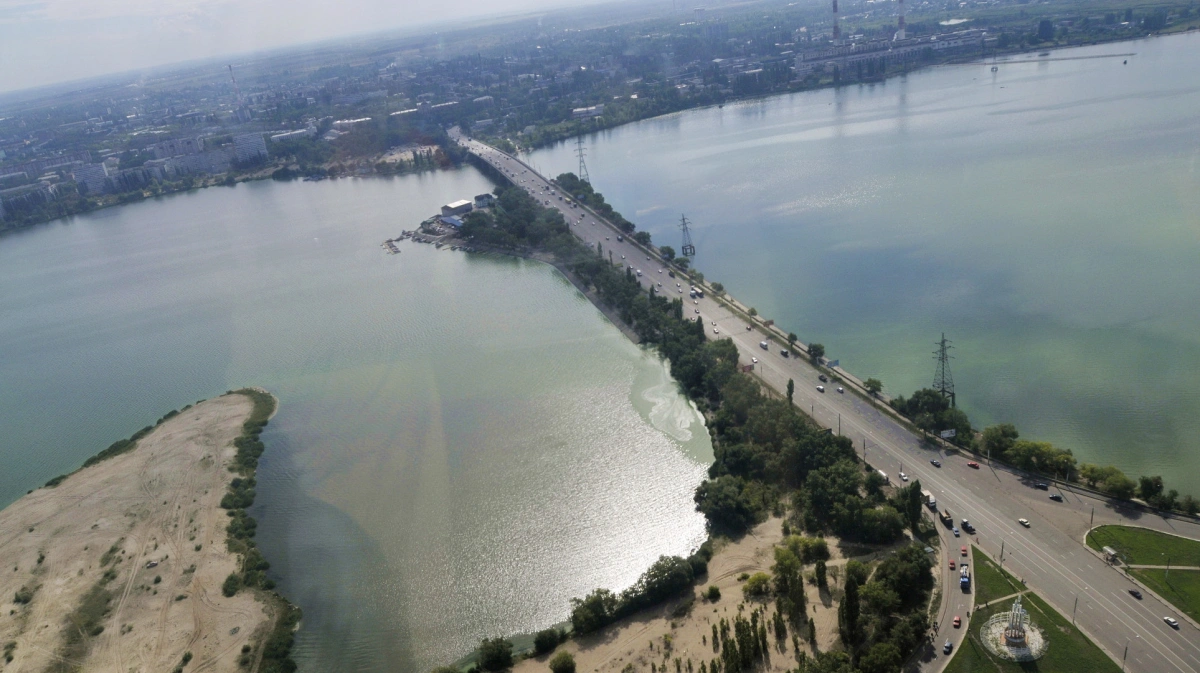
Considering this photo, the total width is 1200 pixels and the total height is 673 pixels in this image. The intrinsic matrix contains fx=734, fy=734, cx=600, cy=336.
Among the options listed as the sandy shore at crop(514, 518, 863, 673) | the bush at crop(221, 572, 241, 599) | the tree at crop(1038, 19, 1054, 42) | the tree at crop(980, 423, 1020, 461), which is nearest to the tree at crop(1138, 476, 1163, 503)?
the tree at crop(980, 423, 1020, 461)

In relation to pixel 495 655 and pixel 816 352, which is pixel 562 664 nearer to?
pixel 495 655

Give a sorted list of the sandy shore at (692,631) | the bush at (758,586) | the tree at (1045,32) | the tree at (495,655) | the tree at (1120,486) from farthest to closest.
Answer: the tree at (1045,32) → the tree at (1120,486) → the bush at (758,586) → the tree at (495,655) → the sandy shore at (692,631)

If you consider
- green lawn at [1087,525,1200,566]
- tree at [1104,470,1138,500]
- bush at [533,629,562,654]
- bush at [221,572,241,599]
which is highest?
tree at [1104,470,1138,500]

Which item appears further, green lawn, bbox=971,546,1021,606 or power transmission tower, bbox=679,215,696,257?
power transmission tower, bbox=679,215,696,257

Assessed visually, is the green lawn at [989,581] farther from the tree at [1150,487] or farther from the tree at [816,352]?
the tree at [816,352]

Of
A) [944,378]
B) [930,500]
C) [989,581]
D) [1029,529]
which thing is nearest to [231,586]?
[930,500]

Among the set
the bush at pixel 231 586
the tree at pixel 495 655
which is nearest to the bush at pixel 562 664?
the tree at pixel 495 655

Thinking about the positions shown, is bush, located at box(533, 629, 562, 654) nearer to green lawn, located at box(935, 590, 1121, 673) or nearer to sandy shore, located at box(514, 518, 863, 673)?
sandy shore, located at box(514, 518, 863, 673)
